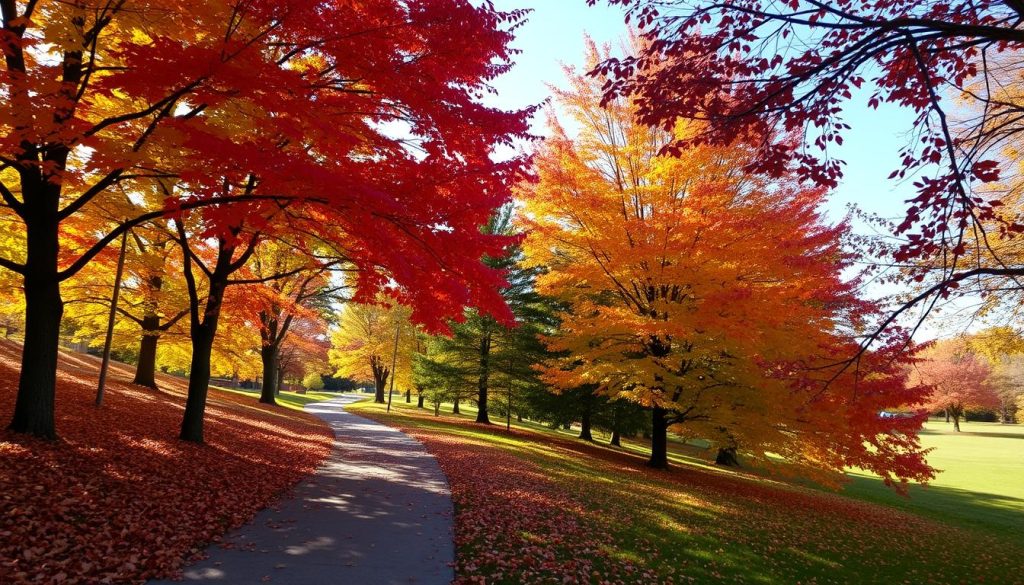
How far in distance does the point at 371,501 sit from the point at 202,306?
14.1 meters

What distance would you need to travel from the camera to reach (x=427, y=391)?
2734 cm

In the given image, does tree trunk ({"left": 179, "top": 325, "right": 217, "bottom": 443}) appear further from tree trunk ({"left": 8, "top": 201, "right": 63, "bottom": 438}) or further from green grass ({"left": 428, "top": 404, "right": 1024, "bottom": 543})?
green grass ({"left": 428, "top": 404, "right": 1024, "bottom": 543})

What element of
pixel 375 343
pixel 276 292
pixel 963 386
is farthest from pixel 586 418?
pixel 963 386

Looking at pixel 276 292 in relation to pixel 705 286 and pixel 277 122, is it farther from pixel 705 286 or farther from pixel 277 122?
pixel 705 286

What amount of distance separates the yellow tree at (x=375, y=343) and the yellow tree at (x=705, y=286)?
2334 centimetres

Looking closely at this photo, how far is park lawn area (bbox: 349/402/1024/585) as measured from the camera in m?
5.88

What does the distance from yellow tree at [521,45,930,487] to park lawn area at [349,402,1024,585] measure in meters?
1.72

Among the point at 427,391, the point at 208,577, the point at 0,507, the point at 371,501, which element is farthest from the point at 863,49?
the point at 427,391

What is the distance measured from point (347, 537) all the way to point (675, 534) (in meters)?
4.83

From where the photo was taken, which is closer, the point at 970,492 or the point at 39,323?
the point at 39,323

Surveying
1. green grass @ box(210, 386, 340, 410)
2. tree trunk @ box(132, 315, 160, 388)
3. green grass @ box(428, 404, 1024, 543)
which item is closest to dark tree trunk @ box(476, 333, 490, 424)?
green grass @ box(428, 404, 1024, 543)

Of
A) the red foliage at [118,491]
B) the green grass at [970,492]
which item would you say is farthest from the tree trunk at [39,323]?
the green grass at [970,492]

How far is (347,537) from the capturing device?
5859 millimetres

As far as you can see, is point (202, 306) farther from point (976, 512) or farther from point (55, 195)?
point (976, 512)
